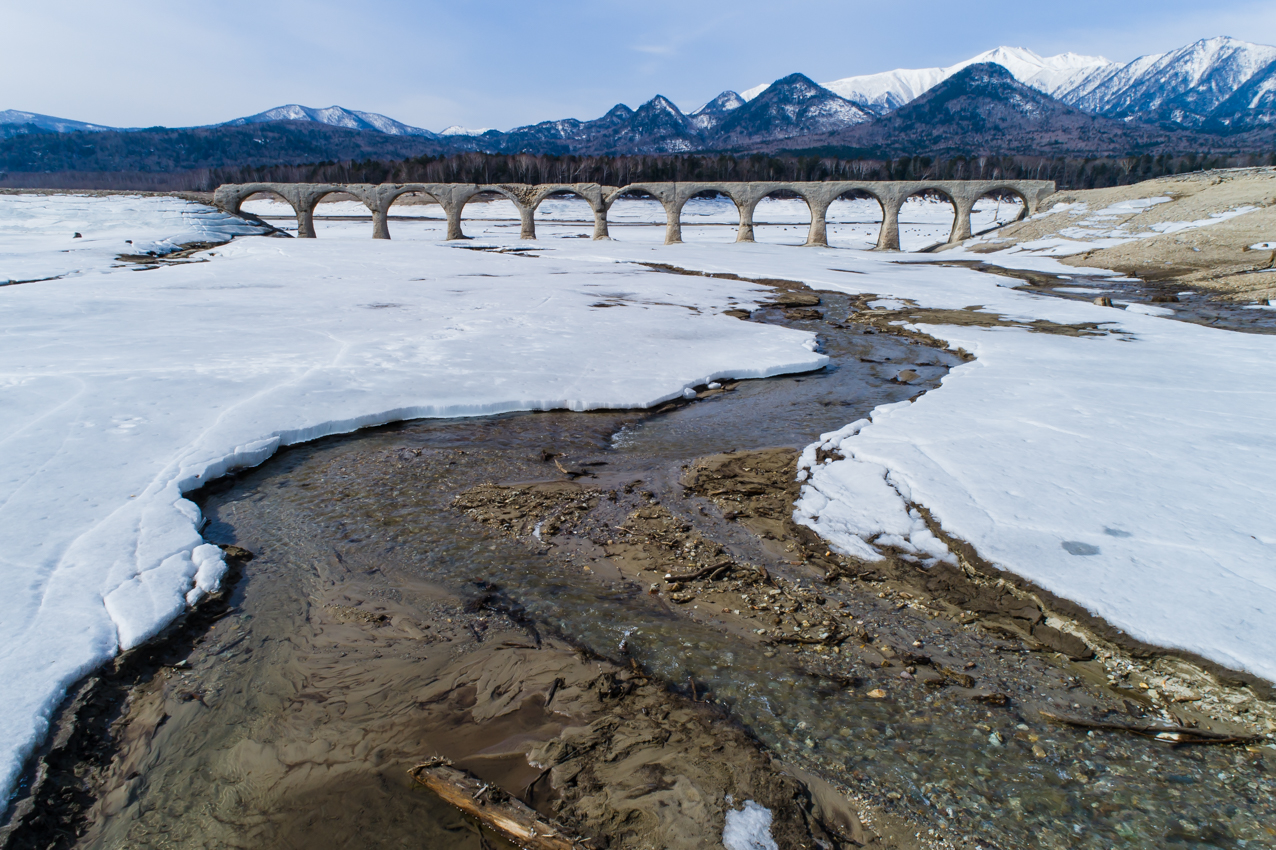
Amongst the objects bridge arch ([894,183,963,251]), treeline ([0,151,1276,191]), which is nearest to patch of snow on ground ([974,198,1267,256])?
bridge arch ([894,183,963,251])

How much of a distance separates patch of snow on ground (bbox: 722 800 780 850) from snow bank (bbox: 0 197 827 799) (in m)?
2.81

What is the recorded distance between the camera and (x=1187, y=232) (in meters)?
24.0

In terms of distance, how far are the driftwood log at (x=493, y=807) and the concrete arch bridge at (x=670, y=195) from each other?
3868 cm

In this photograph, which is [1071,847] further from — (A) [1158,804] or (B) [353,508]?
(B) [353,508]

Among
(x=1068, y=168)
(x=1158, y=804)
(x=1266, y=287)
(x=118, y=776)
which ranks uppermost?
(x=1068, y=168)

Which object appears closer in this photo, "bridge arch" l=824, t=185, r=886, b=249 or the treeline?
"bridge arch" l=824, t=185, r=886, b=249

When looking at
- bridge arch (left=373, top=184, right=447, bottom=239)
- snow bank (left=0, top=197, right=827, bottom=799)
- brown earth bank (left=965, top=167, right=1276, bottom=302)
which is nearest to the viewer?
snow bank (left=0, top=197, right=827, bottom=799)

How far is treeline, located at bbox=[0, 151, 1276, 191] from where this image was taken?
228 feet

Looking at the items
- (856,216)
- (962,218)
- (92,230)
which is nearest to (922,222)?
(856,216)

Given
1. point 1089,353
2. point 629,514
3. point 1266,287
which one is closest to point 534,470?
point 629,514

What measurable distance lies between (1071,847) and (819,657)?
125 cm

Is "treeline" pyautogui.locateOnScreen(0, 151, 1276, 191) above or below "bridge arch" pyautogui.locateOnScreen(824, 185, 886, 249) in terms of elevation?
above

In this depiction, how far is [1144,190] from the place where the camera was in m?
30.3

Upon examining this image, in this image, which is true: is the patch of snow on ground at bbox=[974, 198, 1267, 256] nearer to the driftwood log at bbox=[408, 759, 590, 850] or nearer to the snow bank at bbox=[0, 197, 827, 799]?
the snow bank at bbox=[0, 197, 827, 799]
